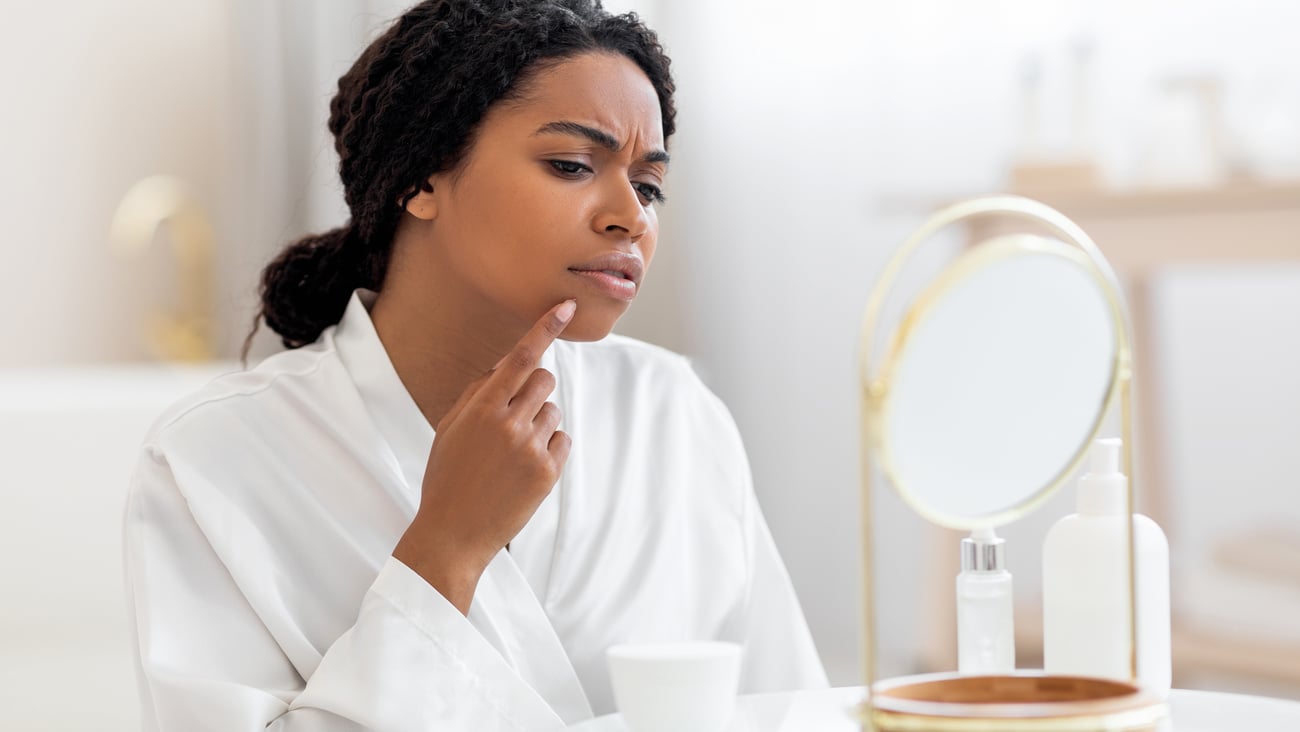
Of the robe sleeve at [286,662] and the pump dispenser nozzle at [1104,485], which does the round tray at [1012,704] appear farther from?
the robe sleeve at [286,662]

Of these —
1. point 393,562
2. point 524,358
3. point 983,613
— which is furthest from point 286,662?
point 983,613

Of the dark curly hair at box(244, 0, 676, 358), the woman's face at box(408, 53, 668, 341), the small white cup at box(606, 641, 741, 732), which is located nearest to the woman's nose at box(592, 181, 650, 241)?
the woman's face at box(408, 53, 668, 341)

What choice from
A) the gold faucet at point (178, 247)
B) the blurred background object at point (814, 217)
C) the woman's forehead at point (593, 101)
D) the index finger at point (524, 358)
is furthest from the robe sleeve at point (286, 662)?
the gold faucet at point (178, 247)

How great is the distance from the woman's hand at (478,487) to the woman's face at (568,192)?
0.11 meters

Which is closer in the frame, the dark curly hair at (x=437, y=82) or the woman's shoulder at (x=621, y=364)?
the dark curly hair at (x=437, y=82)

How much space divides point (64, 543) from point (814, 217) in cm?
146

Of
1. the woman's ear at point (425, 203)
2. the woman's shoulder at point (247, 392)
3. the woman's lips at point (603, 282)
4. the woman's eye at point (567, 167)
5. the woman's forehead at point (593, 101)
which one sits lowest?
the woman's shoulder at point (247, 392)

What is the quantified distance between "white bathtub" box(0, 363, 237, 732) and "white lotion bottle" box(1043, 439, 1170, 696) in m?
1.38

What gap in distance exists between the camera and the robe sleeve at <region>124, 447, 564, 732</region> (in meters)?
0.96

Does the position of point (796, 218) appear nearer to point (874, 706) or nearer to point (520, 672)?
point (520, 672)

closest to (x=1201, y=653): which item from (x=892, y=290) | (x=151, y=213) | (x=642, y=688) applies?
(x=892, y=290)

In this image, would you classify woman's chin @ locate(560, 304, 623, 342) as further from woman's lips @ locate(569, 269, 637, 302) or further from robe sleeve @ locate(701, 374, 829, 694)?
robe sleeve @ locate(701, 374, 829, 694)

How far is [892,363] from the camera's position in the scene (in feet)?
2.34

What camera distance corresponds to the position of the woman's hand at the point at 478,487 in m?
0.98
